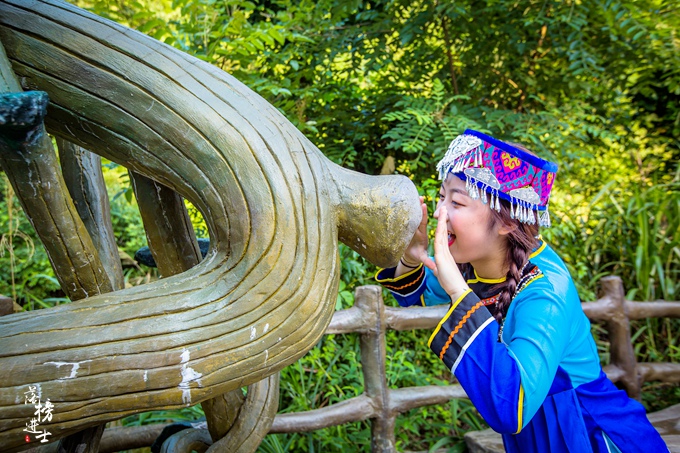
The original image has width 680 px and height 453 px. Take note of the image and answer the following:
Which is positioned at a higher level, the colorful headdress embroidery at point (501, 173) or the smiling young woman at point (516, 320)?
the colorful headdress embroidery at point (501, 173)

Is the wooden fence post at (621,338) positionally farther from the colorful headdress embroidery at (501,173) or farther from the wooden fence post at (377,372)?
the colorful headdress embroidery at (501,173)

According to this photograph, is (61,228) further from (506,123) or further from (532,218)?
(506,123)

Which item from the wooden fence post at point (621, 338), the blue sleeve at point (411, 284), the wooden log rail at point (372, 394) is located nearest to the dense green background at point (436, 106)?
the wooden log rail at point (372, 394)

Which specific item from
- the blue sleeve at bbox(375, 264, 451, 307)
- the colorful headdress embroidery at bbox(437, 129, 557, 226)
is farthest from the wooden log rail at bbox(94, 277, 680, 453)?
the colorful headdress embroidery at bbox(437, 129, 557, 226)

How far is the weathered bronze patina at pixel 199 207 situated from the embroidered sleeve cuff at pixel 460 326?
0.40m

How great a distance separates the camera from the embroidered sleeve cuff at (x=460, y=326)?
4.07 ft

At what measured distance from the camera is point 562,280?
1.45 meters

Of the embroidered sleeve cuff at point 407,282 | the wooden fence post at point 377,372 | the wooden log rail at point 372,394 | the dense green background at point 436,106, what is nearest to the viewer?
the embroidered sleeve cuff at point 407,282

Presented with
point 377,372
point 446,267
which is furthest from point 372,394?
point 446,267

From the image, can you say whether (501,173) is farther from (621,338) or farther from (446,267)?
(621,338)

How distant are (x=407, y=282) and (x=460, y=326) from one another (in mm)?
425

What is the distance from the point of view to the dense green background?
2.70 m

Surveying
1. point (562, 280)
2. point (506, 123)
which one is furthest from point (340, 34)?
point (562, 280)

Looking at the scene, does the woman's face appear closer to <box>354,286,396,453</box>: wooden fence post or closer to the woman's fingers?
the woman's fingers
